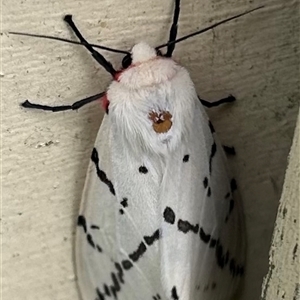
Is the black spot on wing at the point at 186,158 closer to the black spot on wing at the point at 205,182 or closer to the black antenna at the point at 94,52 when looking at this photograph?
the black spot on wing at the point at 205,182

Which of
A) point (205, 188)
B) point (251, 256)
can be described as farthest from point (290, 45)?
point (251, 256)

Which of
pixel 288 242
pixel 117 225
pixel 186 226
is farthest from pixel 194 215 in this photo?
pixel 288 242

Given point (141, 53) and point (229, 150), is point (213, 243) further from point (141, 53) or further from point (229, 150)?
point (141, 53)

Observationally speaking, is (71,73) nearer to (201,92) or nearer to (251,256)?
(201,92)

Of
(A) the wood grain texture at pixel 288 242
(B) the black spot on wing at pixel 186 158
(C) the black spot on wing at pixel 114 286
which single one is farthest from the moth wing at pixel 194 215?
(A) the wood grain texture at pixel 288 242

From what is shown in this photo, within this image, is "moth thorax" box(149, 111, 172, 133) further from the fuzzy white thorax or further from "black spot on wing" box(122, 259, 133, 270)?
"black spot on wing" box(122, 259, 133, 270)

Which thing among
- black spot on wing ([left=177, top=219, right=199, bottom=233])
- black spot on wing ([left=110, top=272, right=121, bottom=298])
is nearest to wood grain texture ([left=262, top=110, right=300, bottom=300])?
black spot on wing ([left=177, top=219, right=199, bottom=233])
